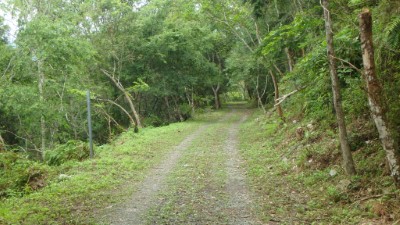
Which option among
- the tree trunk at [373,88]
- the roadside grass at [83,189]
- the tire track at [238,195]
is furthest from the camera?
the roadside grass at [83,189]

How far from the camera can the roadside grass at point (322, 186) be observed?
5367mm

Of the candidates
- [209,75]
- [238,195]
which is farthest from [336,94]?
[209,75]

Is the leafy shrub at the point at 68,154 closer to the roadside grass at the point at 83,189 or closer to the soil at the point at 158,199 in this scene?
the roadside grass at the point at 83,189

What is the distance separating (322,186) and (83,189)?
213 inches

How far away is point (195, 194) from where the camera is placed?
24.6ft

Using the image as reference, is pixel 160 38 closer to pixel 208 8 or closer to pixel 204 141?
pixel 208 8

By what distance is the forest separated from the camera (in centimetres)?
606

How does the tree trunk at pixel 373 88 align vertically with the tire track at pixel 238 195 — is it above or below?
above

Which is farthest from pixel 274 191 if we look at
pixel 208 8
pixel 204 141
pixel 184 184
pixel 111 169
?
pixel 208 8

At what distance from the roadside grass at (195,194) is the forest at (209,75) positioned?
1294mm

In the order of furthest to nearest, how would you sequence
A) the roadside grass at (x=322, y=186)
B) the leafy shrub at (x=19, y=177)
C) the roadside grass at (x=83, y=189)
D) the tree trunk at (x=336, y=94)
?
the leafy shrub at (x=19, y=177) → the tree trunk at (x=336, y=94) → the roadside grass at (x=83, y=189) → the roadside grass at (x=322, y=186)

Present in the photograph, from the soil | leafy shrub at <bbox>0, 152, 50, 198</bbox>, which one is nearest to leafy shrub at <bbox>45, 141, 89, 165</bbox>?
leafy shrub at <bbox>0, 152, 50, 198</bbox>

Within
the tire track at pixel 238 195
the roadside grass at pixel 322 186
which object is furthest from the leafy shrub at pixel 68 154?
the roadside grass at pixel 322 186

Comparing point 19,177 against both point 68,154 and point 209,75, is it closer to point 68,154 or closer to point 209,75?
point 68,154
